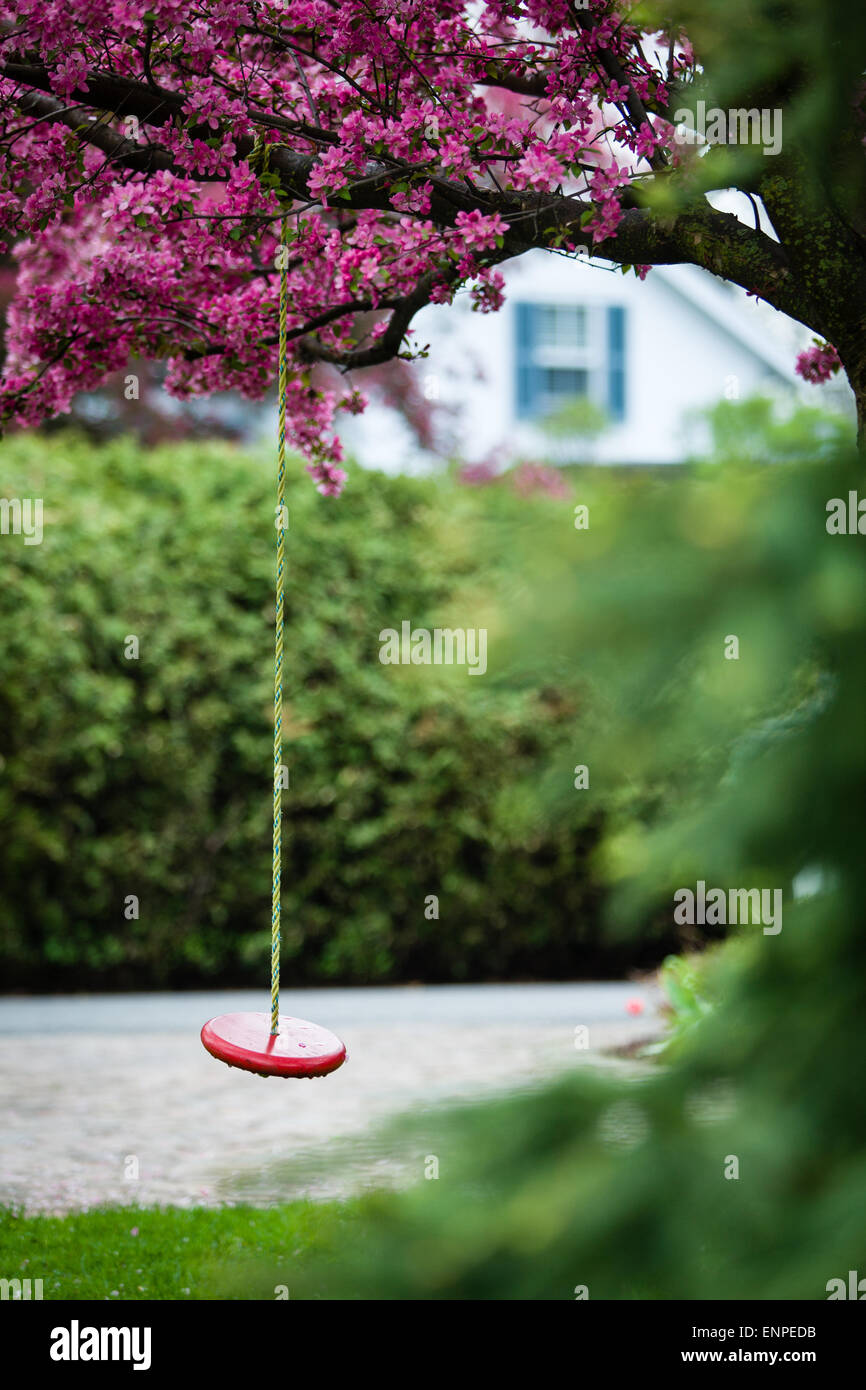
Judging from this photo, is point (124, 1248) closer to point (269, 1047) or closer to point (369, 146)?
point (269, 1047)

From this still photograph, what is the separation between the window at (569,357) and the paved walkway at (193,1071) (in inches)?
352

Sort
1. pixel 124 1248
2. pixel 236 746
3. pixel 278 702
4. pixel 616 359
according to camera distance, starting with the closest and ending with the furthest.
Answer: pixel 278 702
pixel 124 1248
pixel 236 746
pixel 616 359

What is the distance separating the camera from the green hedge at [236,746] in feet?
29.6

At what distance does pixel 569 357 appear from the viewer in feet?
54.8

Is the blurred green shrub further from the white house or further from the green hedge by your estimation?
the white house

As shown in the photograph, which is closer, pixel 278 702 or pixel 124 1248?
pixel 278 702

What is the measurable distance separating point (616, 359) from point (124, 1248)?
14.2 meters

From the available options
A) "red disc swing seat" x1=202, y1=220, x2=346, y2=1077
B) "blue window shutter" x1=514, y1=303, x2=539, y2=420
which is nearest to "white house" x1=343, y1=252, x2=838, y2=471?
"blue window shutter" x1=514, y1=303, x2=539, y2=420

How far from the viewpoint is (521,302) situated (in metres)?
16.5

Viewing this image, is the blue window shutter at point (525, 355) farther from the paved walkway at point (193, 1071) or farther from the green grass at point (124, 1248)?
the green grass at point (124, 1248)

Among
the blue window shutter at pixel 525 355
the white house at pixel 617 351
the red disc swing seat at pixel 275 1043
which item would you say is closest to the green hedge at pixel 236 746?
the red disc swing seat at pixel 275 1043

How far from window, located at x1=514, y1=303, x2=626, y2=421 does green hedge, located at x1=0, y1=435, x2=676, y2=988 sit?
6.90m

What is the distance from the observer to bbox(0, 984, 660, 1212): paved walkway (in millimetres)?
5441

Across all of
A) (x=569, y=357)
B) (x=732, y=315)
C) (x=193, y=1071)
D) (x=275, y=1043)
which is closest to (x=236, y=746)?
(x=193, y=1071)
